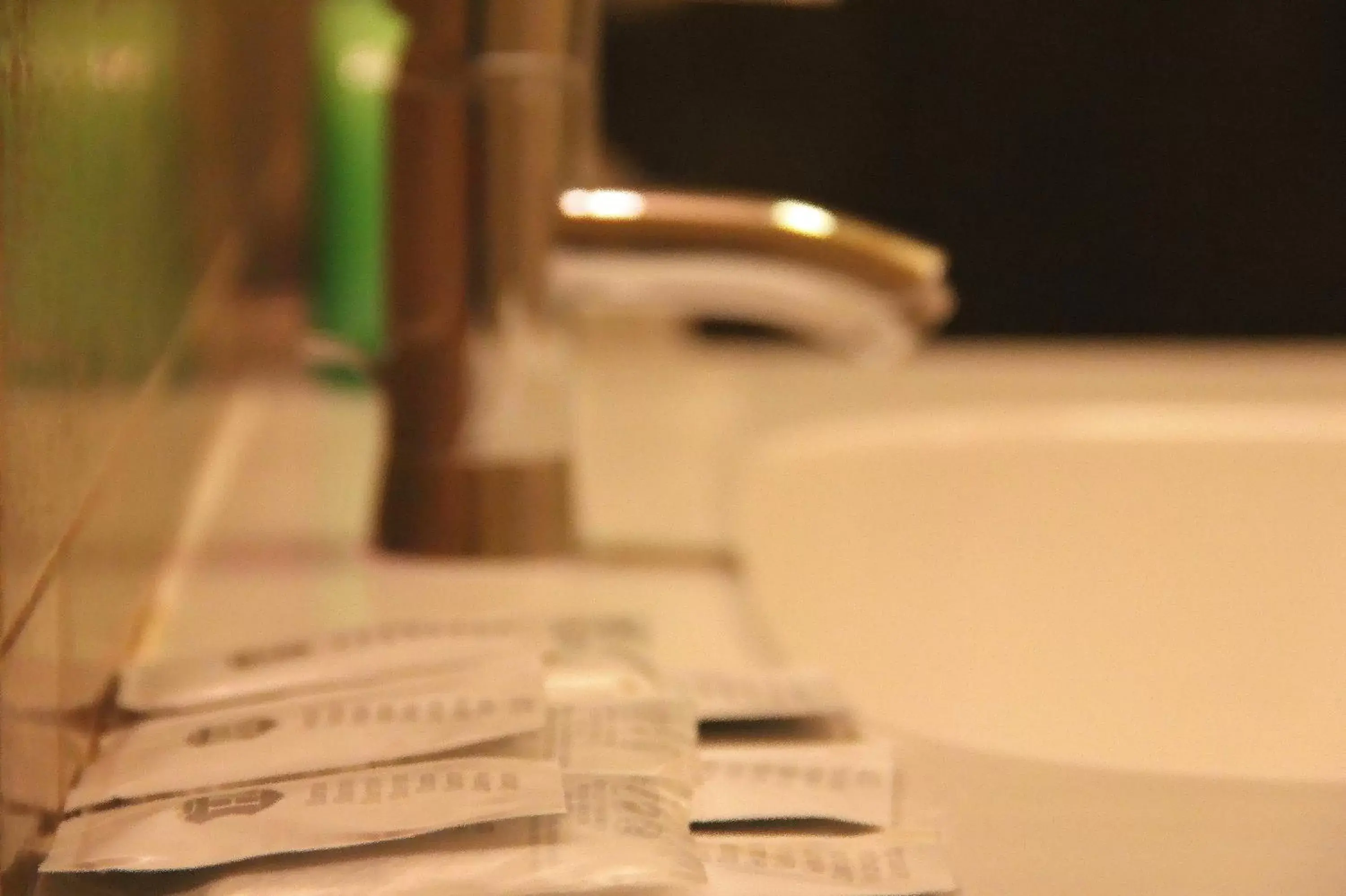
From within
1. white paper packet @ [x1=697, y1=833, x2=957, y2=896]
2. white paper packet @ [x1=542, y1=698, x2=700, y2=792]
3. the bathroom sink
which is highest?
the bathroom sink

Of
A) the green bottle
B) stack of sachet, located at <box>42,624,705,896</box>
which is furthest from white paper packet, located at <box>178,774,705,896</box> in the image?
the green bottle

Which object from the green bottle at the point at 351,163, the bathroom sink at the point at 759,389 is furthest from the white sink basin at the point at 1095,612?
the green bottle at the point at 351,163

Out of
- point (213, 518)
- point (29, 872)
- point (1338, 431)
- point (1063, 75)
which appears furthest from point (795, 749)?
point (1063, 75)

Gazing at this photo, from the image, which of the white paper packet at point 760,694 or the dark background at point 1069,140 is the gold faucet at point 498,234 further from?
the dark background at point 1069,140

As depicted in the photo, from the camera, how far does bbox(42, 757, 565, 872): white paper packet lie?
240mm

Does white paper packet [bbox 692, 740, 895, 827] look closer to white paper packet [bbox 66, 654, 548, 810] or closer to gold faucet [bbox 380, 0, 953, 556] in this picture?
white paper packet [bbox 66, 654, 548, 810]

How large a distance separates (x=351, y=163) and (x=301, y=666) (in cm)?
33

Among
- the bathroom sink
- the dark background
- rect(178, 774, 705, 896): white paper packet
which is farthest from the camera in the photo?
the dark background

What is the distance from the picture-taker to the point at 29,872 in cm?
25

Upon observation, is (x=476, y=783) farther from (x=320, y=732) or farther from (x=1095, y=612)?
(x=1095, y=612)

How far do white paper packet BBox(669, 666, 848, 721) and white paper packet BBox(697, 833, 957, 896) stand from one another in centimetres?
5

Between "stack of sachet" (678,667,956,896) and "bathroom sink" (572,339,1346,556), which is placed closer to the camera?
"stack of sachet" (678,667,956,896)

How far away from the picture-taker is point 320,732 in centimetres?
28

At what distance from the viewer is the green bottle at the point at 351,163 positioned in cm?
59
